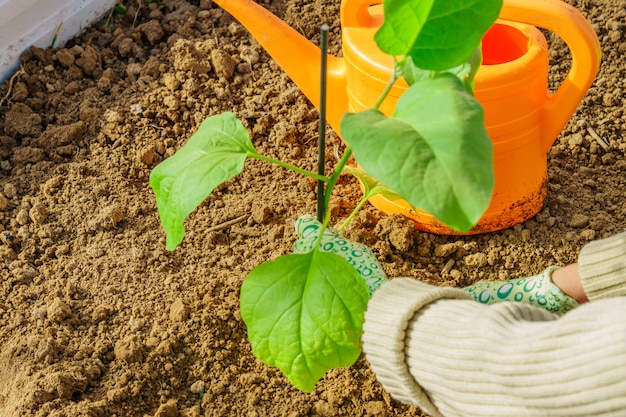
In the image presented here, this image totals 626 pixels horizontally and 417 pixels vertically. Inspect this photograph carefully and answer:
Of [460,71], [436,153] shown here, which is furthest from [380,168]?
[460,71]

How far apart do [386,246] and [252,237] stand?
32 centimetres

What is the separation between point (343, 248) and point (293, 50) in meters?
0.47

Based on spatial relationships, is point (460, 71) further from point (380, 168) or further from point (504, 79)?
point (380, 168)

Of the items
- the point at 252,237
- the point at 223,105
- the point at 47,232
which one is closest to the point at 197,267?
the point at 252,237

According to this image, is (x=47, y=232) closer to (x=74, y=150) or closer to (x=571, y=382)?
(x=74, y=150)

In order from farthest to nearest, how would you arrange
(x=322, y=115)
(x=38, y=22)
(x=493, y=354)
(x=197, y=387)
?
(x=38, y=22)
(x=197, y=387)
(x=322, y=115)
(x=493, y=354)

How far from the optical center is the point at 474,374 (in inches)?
44.1

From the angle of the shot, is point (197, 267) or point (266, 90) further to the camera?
point (266, 90)

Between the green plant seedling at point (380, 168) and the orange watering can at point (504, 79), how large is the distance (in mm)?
272

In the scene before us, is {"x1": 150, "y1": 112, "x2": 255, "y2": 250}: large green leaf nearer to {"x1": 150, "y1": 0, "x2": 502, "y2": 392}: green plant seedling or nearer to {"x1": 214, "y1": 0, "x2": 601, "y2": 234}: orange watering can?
{"x1": 150, "y1": 0, "x2": 502, "y2": 392}: green plant seedling

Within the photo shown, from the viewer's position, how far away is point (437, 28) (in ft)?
3.75

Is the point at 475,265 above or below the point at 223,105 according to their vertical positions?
below

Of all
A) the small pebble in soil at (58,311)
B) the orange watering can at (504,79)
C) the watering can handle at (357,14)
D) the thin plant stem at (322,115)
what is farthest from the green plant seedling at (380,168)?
the small pebble in soil at (58,311)

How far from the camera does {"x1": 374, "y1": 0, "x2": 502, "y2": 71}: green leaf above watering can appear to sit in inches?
44.3
